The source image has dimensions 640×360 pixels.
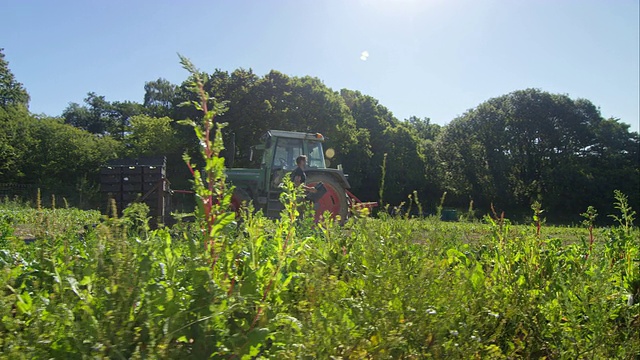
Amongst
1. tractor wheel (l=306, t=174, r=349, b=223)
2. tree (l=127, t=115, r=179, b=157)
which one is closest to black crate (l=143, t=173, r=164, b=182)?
tractor wheel (l=306, t=174, r=349, b=223)

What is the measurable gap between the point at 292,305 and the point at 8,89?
5141 cm

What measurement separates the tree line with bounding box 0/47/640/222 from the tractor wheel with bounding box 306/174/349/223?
57.7 feet

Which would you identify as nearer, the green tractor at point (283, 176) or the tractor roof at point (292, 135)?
the green tractor at point (283, 176)

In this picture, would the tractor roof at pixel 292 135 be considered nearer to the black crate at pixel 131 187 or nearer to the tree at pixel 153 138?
the black crate at pixel 131 187

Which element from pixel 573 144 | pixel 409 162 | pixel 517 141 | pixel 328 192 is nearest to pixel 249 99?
pixel 409 162

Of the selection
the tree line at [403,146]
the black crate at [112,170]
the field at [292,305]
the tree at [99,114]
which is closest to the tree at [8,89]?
the tree line at [403,146]

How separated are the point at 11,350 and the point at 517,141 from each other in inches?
1586

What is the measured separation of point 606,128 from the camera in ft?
117

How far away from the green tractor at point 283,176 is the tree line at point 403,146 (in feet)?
53.5

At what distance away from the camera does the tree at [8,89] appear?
136 ft

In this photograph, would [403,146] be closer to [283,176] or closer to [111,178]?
[283,176]

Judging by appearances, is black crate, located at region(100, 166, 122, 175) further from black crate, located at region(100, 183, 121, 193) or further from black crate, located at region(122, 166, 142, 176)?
black crate, located at region(100, 183, 121, 193)

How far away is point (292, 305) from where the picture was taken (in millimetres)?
1739

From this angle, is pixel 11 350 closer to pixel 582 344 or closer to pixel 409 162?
pixel 582 344
